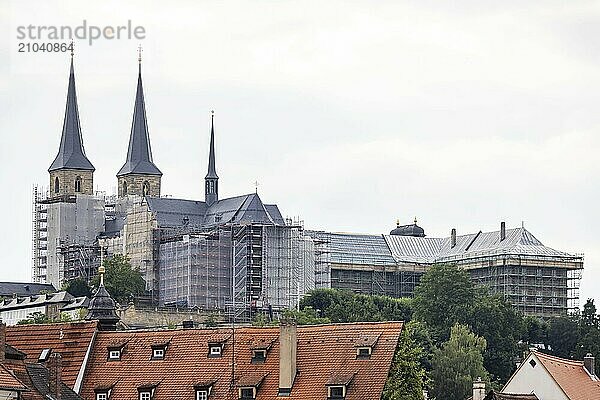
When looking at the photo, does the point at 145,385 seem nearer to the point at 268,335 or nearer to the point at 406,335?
the point at 268,335

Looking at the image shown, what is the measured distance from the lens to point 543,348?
184500mm

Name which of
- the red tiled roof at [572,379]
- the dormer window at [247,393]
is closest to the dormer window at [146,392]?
the dormer window at [247,393]

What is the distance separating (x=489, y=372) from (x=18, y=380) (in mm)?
97500

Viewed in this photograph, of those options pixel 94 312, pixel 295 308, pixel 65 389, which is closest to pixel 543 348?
pixel 295 308

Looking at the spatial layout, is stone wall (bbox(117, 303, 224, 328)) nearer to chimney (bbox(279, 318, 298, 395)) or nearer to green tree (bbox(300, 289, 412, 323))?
green tree (bbox(300, 289, 412, 323))

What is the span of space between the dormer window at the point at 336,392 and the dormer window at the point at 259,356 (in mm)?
4270

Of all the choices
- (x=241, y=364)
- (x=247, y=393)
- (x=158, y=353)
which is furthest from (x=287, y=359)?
(x=158, y=353)

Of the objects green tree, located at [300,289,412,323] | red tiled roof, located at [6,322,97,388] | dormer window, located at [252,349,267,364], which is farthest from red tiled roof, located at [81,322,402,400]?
green tree, located at [300,289,412,323]

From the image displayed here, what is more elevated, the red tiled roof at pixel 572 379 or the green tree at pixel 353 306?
the green tree at pixel 353 306

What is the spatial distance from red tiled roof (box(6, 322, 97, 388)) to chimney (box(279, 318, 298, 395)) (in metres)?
8.93

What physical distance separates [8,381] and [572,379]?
106ft

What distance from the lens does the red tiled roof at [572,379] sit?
276 feet

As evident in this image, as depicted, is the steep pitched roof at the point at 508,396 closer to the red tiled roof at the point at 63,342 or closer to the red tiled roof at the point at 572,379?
the red tiled roof at the point at 572,379

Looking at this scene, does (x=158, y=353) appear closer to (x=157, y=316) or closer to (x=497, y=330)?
(x=497, y=330)
